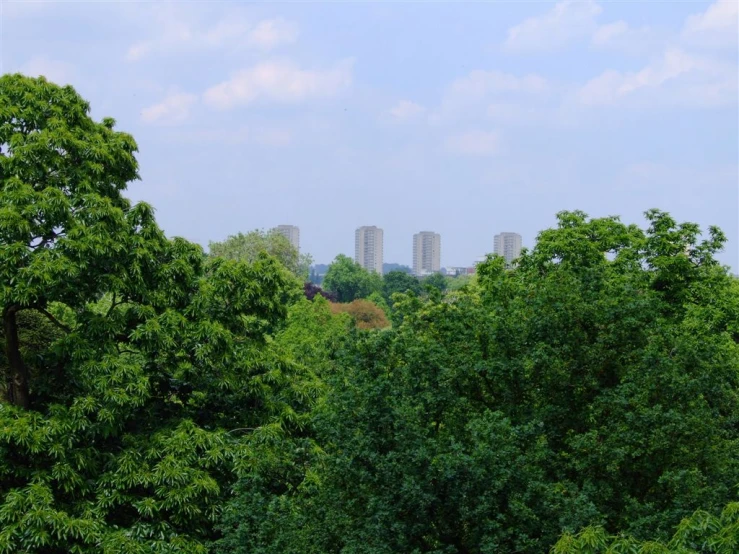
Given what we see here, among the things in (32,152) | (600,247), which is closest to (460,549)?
(32,152)

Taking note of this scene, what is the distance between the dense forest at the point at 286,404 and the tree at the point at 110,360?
4 cm

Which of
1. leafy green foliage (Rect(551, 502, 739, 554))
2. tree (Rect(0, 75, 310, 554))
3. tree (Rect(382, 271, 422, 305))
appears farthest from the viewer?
tree (Rect(382, 271, 422, 305))

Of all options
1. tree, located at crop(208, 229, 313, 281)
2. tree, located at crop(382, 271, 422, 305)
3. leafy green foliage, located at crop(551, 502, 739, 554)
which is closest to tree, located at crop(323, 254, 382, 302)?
tree, located at crop(382, 271, 422, 305)

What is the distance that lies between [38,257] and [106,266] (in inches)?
45.2

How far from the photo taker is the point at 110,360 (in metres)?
14.0

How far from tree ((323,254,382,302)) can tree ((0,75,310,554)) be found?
10855 cm

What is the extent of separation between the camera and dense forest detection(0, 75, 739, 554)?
11312mm

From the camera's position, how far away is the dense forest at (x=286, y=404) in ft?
37.1

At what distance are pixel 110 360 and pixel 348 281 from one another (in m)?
111

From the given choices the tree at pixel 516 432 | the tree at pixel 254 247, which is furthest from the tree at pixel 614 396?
the tree at pixel 254 247

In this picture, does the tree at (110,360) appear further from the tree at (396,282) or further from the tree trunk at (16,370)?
the tree at (396,282)

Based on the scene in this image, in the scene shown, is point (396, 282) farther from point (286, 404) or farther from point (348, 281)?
point (286, 404)

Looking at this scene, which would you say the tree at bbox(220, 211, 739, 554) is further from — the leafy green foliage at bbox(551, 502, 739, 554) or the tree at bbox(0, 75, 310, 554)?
the tree at bbox(0, 75, 310, 554)

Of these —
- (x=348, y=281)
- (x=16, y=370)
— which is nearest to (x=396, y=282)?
(x=348, y=281)
